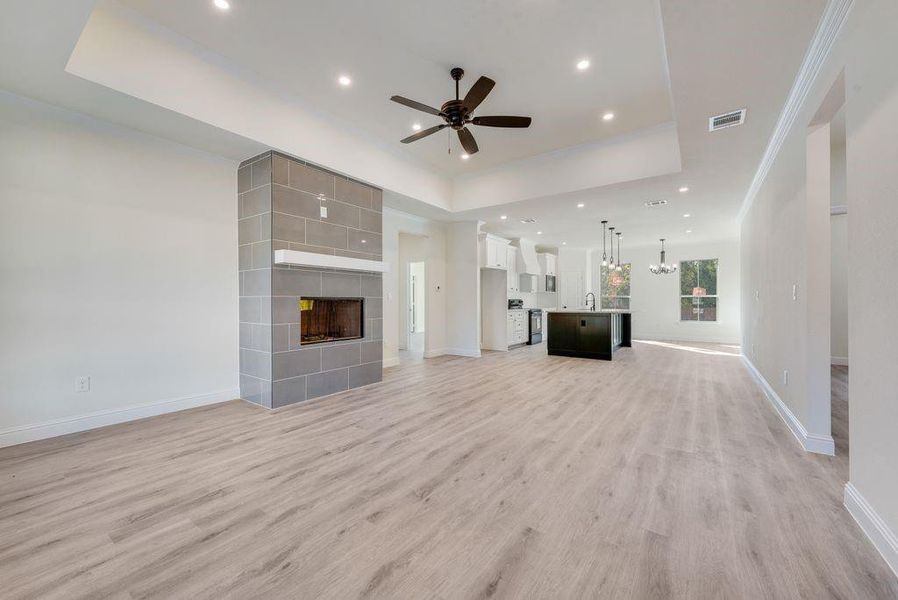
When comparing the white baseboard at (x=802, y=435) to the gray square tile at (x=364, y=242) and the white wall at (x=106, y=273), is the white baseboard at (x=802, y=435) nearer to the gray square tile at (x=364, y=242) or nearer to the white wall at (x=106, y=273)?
the gray square tile at (x=364, y=242)

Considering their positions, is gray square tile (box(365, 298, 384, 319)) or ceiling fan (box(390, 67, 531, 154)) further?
gray square tile (box(365, 298, 384, 319))

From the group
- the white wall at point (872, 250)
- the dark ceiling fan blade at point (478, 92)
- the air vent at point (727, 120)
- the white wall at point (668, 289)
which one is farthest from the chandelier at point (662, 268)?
the dark ceiling fan blade at point (478, 92)

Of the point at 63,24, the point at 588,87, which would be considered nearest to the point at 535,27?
the point at 588,87

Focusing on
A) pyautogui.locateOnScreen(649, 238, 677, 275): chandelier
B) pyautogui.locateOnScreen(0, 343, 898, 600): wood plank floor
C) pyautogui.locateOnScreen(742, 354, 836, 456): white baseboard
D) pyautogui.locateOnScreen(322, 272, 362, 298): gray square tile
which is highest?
pyautogui.locateOnScreen(649, 238, 677, 275): chandelier

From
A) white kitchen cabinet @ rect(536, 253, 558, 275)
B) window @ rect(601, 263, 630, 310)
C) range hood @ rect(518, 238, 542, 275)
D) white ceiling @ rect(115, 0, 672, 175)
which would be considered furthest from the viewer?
window @ rect(601, 263, 630, 310)

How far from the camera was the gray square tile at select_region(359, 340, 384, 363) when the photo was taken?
482 cm

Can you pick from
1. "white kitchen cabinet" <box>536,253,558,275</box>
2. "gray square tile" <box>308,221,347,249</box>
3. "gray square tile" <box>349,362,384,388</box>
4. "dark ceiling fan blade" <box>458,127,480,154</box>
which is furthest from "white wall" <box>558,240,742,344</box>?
"gray square tile" <box>308,221,347,249</box>

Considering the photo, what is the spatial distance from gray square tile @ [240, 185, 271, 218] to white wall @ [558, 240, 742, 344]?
9088 millimetres

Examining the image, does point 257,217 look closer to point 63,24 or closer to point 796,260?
point 63,24

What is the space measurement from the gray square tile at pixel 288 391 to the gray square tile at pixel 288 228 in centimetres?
155

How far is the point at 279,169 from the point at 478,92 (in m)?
2.30

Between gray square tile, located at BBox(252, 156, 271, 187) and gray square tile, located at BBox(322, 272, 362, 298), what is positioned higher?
gray square tile, located at BBox(252, 156, 271, 187)

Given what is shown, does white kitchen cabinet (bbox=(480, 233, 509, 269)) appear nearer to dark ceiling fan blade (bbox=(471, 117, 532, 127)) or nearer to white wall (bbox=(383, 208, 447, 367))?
white wall (bbox=(383, 208, 447, 367))

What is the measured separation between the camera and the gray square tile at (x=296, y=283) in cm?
389
